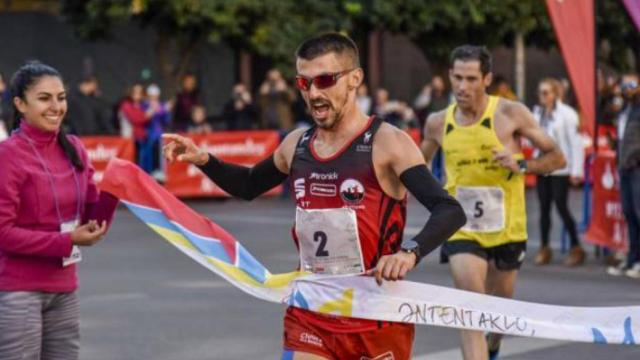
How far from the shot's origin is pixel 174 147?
238 inches

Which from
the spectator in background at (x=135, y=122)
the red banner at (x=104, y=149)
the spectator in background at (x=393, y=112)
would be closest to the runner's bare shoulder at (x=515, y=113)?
the red banner at (x=104, y=149)

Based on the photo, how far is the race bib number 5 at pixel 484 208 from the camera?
28.2 feet

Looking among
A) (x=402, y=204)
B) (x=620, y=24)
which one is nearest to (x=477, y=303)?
(x=402, y=204)

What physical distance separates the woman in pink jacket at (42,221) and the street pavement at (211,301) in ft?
11.2

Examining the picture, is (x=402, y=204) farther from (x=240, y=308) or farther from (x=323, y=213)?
(x=240, y=308)

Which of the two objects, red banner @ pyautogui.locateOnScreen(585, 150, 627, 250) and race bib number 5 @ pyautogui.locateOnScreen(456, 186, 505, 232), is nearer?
race bib number 5 @ pyautogui.locateOnScreen(456, 186, 505, 232)

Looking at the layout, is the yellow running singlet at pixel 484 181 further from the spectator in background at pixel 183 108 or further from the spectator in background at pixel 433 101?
the spectator in background at pixel 433 101

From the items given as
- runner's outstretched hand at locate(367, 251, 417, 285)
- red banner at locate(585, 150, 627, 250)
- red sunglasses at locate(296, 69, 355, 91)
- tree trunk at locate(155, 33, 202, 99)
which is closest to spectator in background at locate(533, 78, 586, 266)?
red banner at locate(585, 150, 627, 250)

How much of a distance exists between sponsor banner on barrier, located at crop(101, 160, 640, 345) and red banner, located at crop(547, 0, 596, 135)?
23.7 ft

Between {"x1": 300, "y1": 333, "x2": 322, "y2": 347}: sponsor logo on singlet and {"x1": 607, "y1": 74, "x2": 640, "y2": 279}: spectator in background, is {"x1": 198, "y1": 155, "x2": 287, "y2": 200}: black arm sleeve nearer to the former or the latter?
{"x1": 300, "y1": 333, "x2": 322, "y2": 347}: sponsor logo on singlet

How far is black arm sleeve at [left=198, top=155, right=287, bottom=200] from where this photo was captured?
6215 mm

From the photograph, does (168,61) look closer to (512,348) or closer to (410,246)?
(512,348)

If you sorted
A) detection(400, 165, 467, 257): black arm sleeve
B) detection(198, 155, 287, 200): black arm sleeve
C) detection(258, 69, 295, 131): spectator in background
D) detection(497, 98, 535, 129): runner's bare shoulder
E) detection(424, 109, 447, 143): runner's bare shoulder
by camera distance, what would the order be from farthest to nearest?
detection(258, 69, 295, 131): spectator in background < detection(424, 109, 447, 143): runner's bare shoulder < detection(497, 98, 535, 129): runner's bare shoulder < detection(198, 155, 287, 200): black arm sleeve < detection(400, 165, 467, 257): black arm sleeve

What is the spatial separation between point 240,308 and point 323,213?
600 centimetres
